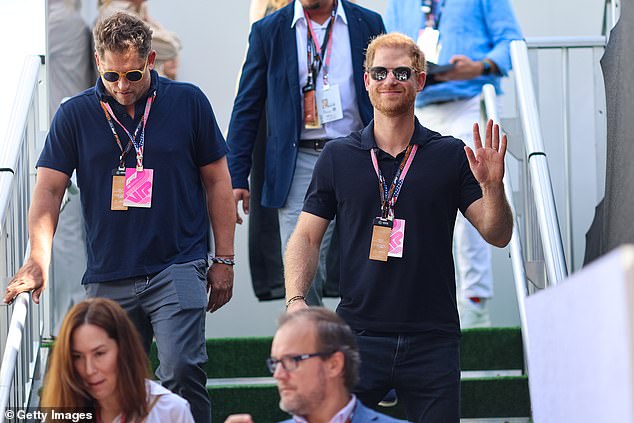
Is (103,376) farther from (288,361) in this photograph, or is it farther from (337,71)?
(337,71)

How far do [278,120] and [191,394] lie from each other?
5.27 feet

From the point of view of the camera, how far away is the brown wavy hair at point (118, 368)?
3582 mm

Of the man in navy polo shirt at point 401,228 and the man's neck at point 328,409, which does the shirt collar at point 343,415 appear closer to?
the man's neck at point 328,409

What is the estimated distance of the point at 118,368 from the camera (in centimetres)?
363

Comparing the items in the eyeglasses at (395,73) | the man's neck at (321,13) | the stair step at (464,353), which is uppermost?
the man's neck at (321,13)

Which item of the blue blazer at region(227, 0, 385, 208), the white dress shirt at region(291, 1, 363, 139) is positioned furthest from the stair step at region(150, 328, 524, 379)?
the white dress shirt at region(291, 1, 363, 139)

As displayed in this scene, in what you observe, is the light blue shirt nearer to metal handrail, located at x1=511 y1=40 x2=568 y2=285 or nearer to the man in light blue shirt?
the man in light blue shirt

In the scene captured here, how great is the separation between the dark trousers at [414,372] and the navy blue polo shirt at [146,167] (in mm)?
838

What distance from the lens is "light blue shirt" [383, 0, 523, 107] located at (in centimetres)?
630

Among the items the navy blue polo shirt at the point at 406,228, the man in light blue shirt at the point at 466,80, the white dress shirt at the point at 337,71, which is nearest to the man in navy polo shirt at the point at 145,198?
the navy blue polo shirt at the point at 406,228

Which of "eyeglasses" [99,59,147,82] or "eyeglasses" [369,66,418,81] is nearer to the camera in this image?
"eyeglasses" [369,66,418,81]

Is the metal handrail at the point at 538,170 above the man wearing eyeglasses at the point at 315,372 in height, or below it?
above

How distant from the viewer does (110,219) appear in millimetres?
4461

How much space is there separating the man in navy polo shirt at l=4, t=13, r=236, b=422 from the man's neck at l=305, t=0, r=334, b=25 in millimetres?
1127
